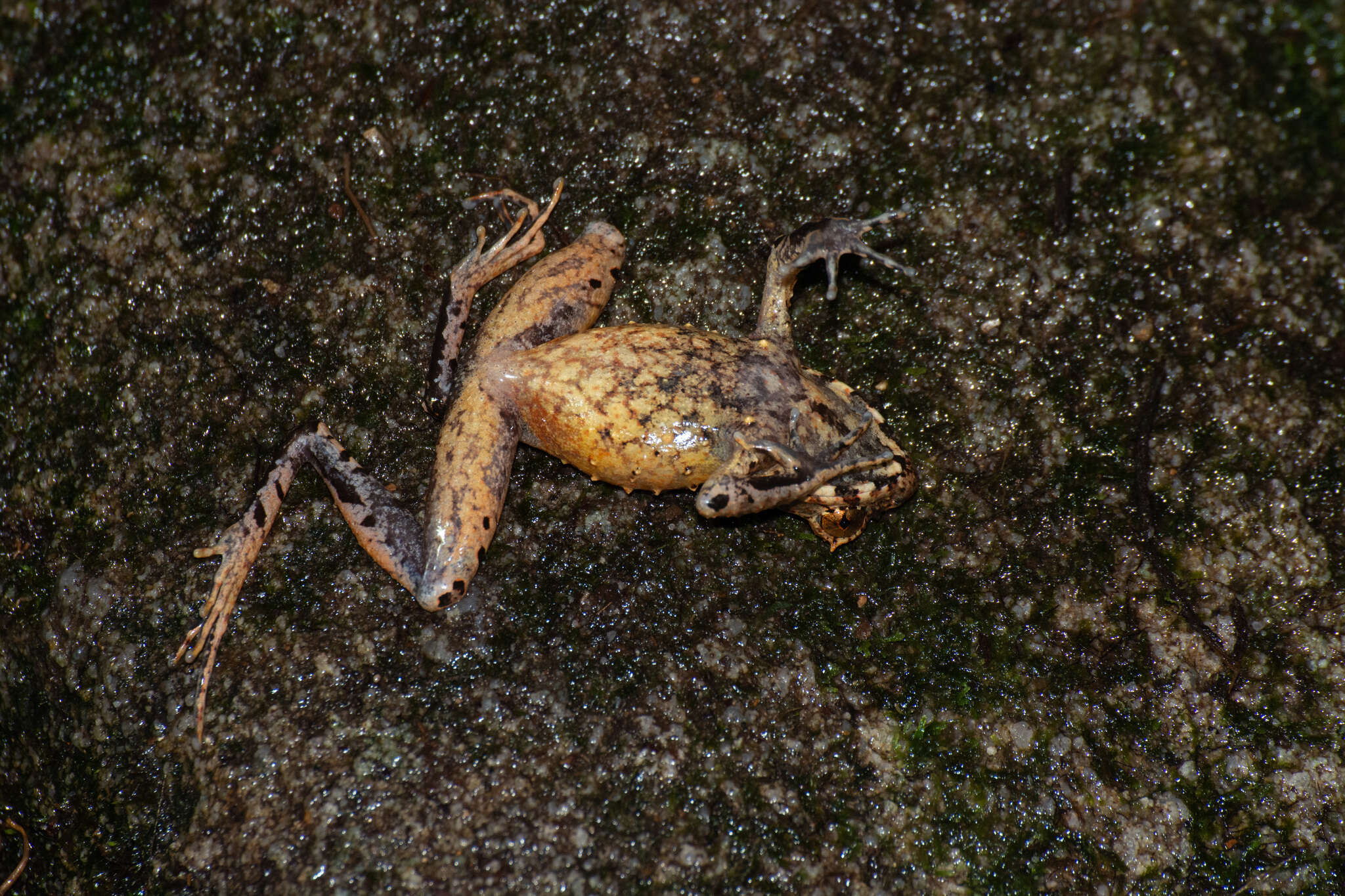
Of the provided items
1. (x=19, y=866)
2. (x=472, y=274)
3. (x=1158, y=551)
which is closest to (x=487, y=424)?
(x=472, y=274)

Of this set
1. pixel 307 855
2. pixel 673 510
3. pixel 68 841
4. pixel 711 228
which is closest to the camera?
pixel 307 855

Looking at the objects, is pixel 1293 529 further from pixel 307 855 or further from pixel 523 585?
pixel 307 855

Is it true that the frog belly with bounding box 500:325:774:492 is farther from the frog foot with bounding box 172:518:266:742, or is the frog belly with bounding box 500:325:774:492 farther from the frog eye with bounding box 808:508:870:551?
the frog foot with bounding box 172:518:266:742

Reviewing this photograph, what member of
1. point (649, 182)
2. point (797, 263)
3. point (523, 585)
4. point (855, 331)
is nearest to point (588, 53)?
point (649, 182)

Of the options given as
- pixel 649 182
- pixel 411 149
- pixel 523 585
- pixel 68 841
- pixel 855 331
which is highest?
pixel 411 149

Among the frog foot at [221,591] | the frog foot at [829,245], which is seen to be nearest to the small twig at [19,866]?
the frog foot at [221,591]

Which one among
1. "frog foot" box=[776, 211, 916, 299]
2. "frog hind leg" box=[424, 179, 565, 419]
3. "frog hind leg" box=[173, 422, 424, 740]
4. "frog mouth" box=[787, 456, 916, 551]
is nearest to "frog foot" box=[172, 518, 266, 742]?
"frog hind leg" box=[173, 422, 424, 740]

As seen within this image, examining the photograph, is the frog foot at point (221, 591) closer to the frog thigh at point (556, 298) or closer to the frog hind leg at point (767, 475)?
the frog thigh at point (556, 298)
